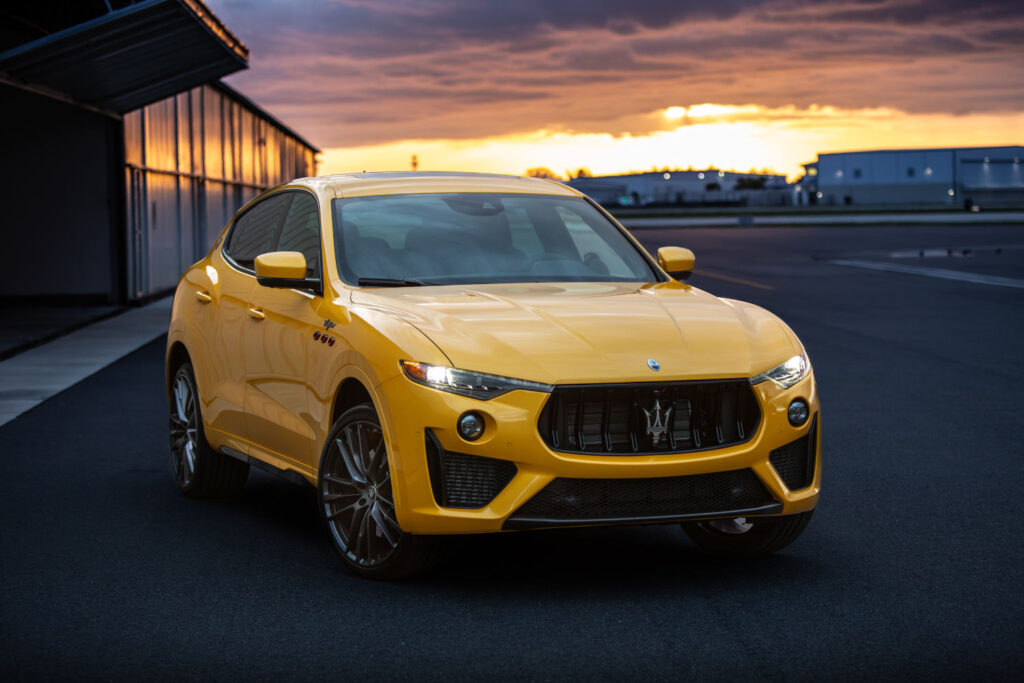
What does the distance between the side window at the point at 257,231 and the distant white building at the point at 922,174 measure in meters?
146

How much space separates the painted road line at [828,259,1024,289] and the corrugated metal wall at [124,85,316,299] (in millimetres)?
15387

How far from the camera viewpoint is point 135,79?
21.2 metres

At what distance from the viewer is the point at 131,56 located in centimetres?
1909

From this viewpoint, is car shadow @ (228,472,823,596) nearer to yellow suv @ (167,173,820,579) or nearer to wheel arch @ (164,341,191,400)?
yellow suv @ (167,173,820,579)

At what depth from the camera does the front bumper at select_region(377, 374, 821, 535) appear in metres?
5.14

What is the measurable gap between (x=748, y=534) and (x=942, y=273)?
1031 inches

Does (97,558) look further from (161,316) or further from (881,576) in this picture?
(161,316)

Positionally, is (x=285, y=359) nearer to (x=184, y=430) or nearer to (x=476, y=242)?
(x=476, y=242)

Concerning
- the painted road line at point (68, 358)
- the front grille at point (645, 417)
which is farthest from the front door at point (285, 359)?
the painted road line at point (68, 358)

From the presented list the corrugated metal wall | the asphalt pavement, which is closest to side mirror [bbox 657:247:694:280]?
the asphalt pavement

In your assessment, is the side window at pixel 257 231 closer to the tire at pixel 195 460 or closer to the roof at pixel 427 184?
the roof at pixel 427 184

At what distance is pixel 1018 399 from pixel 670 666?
7.76 m

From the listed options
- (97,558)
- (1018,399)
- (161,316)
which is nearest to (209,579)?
(97,558)

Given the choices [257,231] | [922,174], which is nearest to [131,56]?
[257,231]
